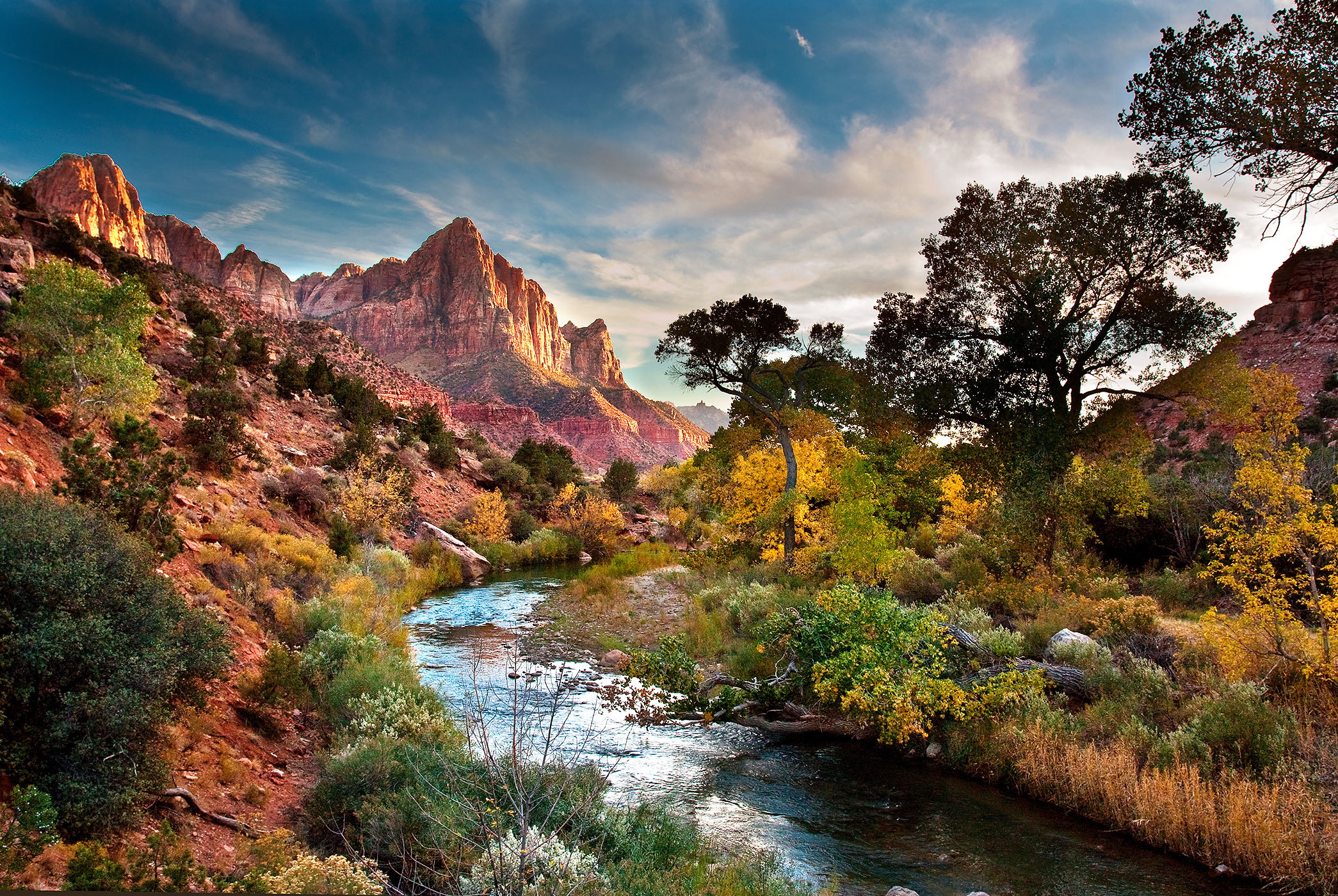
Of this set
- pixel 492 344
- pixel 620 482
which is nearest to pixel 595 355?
pixel 492 344

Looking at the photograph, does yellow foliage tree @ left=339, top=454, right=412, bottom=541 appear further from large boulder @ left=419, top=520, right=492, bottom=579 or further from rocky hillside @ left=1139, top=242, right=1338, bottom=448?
rocky hillside @ left=1139, top=242, right=1338, bottom=448

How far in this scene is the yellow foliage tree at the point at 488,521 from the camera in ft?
112

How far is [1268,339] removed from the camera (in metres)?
38.8

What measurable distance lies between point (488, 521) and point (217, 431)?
16.7 m

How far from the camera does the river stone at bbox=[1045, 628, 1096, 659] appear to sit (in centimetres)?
993

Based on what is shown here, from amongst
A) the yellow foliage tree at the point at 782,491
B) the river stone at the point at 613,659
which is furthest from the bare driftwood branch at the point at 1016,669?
the yellow foliage tree at the point at 782,491

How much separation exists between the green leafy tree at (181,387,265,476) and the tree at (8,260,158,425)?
12.6 ft

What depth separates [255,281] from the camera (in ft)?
395

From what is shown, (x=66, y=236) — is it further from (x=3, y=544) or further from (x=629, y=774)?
(x=629, y=774)

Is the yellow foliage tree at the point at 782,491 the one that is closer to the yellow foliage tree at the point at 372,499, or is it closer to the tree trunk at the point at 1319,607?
the tree trunk at the point at 1319,607

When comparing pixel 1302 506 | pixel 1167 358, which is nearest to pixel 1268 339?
pixel 1167 358

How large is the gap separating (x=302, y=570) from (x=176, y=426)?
8.24 m

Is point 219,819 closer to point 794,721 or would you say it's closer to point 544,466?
point 794,721

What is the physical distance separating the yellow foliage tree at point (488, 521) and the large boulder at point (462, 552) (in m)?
3.70
